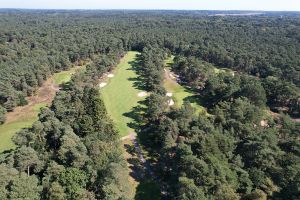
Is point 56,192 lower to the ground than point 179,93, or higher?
higher

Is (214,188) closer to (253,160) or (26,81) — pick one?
(253,160)

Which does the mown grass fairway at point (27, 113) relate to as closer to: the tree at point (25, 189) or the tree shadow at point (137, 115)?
the tree at point (25, 189)

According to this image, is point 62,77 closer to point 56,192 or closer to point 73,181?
point 73,181

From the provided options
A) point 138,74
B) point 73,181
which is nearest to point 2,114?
point 73,181

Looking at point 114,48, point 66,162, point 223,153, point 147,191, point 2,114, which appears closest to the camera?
point 147,191

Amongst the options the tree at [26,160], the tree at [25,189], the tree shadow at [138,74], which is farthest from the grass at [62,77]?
the tree at [25,189]

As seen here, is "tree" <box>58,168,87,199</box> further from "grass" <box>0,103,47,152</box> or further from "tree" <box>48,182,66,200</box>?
"grass" <box>0,103,47,152</box>
